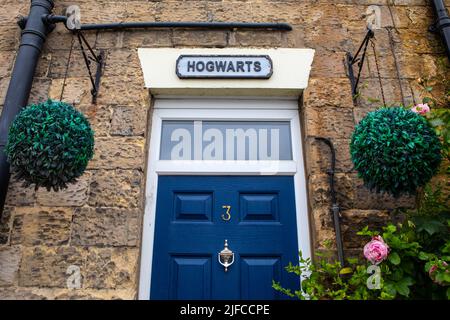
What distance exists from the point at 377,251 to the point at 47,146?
1.90 m

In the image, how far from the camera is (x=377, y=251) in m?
1.95

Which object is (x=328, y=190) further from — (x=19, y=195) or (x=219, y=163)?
(x=19, y=195)

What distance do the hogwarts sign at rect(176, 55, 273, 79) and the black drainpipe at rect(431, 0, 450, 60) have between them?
59.7 inches

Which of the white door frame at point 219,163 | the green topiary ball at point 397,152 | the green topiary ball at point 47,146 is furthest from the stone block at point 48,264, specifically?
the green topiary ball at point 397,152

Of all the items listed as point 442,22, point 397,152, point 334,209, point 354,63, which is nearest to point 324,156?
point 334,209

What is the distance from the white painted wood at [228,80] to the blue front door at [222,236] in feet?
2.36

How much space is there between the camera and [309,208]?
2666 millimetres

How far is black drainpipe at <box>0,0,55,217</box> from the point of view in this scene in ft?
8.21

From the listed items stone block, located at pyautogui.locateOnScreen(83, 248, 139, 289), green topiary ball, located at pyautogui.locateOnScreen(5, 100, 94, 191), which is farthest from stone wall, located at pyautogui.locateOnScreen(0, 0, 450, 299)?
green topiary ball, located at pyautogui.locateOnScreen(5, 100, 94, 191)

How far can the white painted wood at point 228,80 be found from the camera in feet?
9.45

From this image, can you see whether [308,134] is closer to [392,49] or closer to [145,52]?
[392,49]

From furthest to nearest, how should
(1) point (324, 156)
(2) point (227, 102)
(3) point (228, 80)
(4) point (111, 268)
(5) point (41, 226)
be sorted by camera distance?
(2) point (227, 102) → (3) point (228, 80) → (1) point (324, 156) → (5) point (41, 226) → (4) point (111, 268)

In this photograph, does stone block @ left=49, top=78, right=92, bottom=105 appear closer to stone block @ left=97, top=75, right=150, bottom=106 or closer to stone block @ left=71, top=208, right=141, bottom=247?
stone block @ left=97, top=75, right=150, bottom=106
